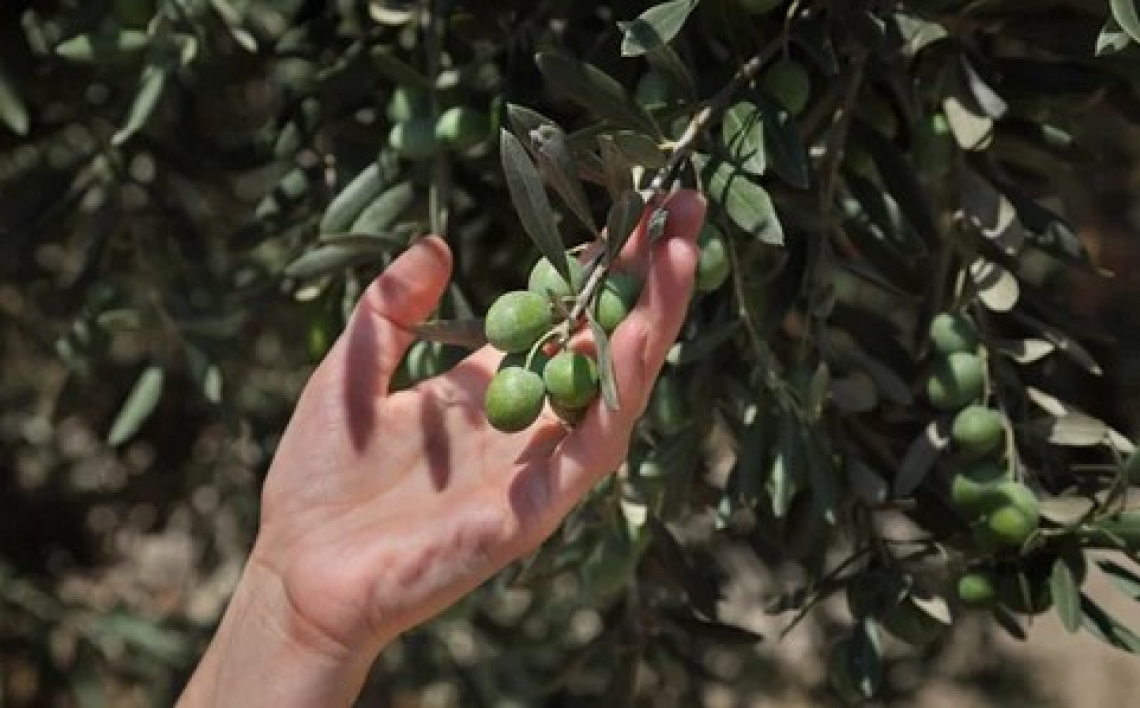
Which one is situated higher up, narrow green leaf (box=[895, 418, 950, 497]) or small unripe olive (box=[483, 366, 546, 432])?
small unripe olive (box=[483, 366, 546, 432])

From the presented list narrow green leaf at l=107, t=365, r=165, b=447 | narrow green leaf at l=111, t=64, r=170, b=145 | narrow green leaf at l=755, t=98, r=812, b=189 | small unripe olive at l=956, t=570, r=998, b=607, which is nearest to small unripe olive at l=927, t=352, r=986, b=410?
small unripe olive at l=956, t=570, r=998, b=607

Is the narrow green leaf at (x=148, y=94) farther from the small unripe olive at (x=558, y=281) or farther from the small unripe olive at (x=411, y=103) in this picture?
the small unripe olive at (x=558, y=281)

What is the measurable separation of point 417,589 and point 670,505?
27cm

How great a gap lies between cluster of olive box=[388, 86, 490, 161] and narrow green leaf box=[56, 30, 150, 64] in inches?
8.6

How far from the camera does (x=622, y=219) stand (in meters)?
1.02

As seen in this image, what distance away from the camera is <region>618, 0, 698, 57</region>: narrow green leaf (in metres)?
1.07

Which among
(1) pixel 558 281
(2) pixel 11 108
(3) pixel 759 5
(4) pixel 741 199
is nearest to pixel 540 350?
(1) pixel 558 281

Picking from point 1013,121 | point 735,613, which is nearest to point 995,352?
point 1013,121

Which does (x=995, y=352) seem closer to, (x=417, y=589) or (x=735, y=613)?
(x=417, y=589)

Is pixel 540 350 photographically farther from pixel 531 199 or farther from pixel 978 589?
pixel 978 589

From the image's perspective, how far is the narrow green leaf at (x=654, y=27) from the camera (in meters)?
1.07

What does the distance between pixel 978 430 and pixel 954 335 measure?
0.07 m

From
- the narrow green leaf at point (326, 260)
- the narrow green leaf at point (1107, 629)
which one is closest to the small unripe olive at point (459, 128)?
the narrow green leaf at point (326, 260)

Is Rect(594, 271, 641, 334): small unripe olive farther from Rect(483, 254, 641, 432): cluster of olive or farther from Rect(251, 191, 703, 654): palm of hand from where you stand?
Rect(251, 191, 703, 654): palm of hand
